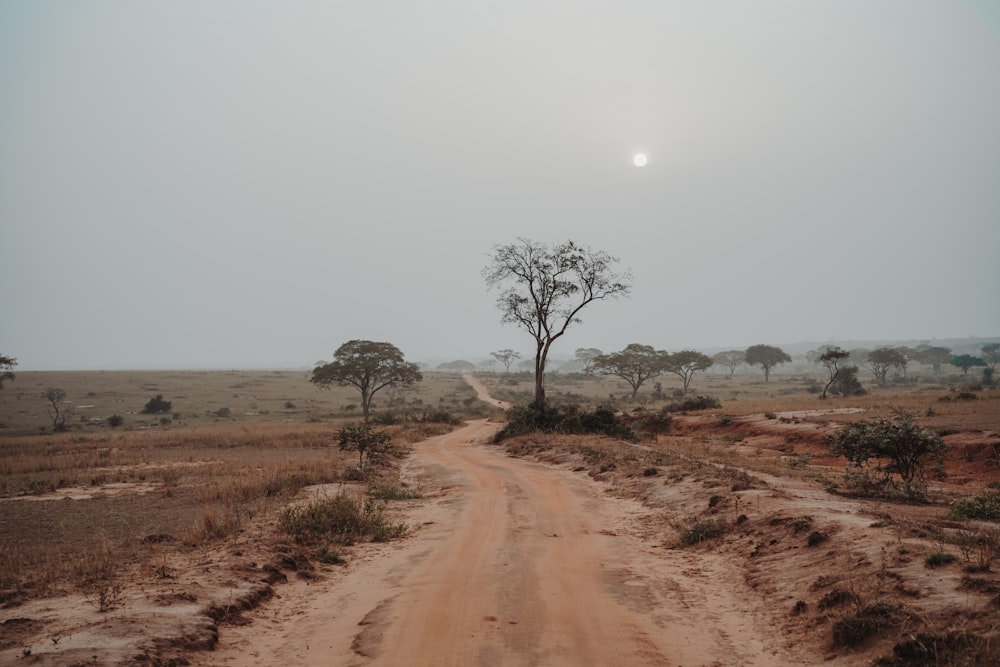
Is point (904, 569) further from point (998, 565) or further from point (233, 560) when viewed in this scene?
point (233, 560)

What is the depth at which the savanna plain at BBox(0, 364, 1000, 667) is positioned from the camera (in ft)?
20.2

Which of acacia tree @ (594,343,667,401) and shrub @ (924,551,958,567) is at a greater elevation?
acacia tree @ (594,343,667,401)

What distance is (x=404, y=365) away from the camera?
61.5m

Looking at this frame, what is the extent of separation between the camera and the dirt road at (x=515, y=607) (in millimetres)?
6270

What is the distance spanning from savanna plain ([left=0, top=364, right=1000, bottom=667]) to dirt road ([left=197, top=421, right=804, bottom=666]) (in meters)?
0.04

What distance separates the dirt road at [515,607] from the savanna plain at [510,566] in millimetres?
41

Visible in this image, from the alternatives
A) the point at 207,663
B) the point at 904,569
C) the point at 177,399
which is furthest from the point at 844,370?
the point at 177,399

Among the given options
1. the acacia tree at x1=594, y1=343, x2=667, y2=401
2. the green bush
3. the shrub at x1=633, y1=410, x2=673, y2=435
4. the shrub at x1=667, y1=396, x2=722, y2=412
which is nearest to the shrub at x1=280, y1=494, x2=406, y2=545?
the green bush

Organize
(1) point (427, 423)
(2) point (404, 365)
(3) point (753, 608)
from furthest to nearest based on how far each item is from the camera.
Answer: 1. (2) point (404, 365)
2. (1) point (427, 423)
3. (3) point (753, 608)

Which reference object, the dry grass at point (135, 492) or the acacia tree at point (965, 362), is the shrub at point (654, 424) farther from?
the acacia tree at point (965, 362)

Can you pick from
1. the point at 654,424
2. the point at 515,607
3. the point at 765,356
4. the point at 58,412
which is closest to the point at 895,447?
the point at 515,607

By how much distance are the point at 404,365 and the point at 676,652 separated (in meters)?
56.6

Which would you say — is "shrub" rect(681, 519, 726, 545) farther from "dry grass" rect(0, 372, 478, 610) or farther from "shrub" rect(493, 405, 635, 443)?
"shrub" rect(493, 405, 635, 443)

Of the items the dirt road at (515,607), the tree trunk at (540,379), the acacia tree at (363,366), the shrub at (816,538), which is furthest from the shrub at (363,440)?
the acacia tree at (363,366)
